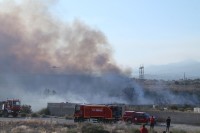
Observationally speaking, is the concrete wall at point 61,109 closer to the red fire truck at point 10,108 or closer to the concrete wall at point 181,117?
the red fire truck at point 10,108

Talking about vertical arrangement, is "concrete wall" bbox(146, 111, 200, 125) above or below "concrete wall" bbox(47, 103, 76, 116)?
below

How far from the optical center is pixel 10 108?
62.7 meters

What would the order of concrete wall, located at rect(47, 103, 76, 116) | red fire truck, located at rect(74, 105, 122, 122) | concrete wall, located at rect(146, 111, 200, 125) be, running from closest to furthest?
red fire truck, located at rect(74, 105, 122, 122) → concrete wall, located at rect(146, 111, 200, 125) → concrete wall, located at rect(47, 103, 76, 116)

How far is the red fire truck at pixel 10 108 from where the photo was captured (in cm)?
6241

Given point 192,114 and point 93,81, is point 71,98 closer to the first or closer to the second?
point 93,81

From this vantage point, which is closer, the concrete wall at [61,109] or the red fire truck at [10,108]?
the red fire truck at [10,108]

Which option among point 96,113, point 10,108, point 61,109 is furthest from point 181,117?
point 10,108

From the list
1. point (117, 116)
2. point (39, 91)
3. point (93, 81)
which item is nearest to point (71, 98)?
point (93, 81)

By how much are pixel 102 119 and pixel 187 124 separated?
1042 cm

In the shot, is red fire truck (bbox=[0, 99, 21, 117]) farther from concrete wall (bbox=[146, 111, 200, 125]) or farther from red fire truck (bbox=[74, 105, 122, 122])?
concrete wall (bbox=[146, 111, 200, 125])

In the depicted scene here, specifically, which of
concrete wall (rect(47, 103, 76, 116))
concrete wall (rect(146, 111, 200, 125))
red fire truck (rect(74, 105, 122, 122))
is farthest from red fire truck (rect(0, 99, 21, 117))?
concrete wall (rect(146, 111, 200, 125))

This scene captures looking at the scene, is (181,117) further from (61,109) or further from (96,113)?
(61,109)

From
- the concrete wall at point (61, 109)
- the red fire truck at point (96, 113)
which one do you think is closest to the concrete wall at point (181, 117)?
the red fire truck at point (96, 113)

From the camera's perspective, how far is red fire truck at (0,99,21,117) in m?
62.4
